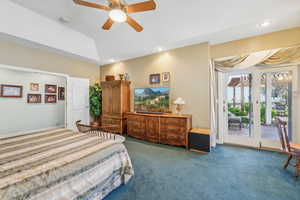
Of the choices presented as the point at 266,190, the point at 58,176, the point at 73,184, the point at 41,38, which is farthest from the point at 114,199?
the point at 41,38

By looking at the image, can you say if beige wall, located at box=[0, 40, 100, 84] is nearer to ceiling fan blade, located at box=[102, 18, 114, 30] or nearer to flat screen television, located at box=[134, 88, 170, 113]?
flat screen television, located at box=[134, 88, 170, 113]

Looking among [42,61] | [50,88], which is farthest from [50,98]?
[42,61]

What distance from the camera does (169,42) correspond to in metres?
3.43

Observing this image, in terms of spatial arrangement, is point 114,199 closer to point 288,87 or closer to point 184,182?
point 184,182

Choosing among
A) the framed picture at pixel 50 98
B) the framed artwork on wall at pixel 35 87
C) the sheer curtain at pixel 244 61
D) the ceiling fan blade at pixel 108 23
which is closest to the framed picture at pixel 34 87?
the framed artwork on wall at pixel 35 87

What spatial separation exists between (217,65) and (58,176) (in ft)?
13.4

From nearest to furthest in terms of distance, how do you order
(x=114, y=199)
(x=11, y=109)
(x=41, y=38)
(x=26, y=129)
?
(x=114, y=199) < (x=41, y=38) < (x=11, y=109) < (x=26, y=129)

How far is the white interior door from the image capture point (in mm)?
4469

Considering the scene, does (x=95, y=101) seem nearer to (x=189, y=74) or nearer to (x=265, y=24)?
(x=189, y=74)

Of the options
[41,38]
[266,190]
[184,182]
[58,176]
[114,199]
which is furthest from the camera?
[41,38]

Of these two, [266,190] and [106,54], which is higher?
[106,54]

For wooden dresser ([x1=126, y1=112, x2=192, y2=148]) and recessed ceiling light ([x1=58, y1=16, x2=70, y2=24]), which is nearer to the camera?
recessed ceiling light ([x1=58, y1=16, x2=70, y2=24])

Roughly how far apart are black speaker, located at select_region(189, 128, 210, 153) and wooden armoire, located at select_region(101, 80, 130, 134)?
2.34 metres

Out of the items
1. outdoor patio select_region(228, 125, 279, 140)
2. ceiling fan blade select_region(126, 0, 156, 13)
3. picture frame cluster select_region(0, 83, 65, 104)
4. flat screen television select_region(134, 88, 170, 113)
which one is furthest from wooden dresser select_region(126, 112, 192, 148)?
picture frame cluster select_region(0, 83, 65, 104)
